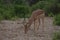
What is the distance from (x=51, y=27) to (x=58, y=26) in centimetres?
40

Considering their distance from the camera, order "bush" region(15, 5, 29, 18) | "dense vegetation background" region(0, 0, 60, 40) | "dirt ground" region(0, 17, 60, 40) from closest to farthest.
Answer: "dirt ground" region(0, 17, 60, 40) → "dense vegetation background" region(0, 0, 60, 40) → "bush" region(15, 5, 29, 18)

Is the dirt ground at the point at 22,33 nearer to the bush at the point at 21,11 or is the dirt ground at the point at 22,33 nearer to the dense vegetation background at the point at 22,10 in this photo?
the dense vegetation background at the point at 22,10

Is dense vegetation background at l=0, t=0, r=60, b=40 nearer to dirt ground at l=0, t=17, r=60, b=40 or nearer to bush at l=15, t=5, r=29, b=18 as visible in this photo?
bush at l=15, t=5, r=29, b=18

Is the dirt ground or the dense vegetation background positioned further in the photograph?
the dense vegetation background

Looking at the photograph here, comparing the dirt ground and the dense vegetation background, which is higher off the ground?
the dense vegetation background

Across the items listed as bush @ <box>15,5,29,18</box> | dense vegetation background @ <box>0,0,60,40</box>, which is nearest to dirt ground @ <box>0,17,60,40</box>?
dense vegetation background @ <box>0,0,60,40</box>

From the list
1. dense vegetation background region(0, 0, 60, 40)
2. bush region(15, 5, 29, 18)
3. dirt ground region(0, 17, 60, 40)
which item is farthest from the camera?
bush region(15, 5, 29, 18)

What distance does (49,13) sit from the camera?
1468 cm

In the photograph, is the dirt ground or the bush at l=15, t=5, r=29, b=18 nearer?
the dirt ground

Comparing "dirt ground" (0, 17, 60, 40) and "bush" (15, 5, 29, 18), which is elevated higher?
"bush" (15, 5, 29, 18)

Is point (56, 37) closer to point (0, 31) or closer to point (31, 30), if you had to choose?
point (31, 30)

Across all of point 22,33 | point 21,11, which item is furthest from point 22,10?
point 22,33

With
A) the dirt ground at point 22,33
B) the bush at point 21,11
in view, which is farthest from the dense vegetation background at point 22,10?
the dirt ground at point 22,33

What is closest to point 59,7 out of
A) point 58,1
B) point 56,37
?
point 58,1
